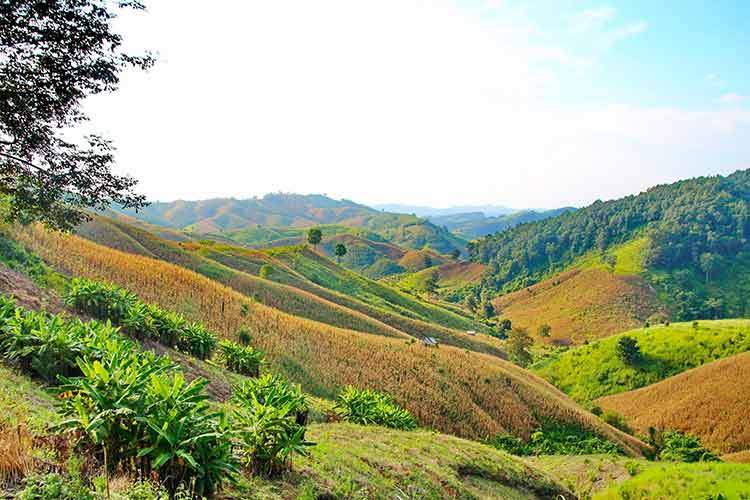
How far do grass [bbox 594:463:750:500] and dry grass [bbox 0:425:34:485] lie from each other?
59.1ft

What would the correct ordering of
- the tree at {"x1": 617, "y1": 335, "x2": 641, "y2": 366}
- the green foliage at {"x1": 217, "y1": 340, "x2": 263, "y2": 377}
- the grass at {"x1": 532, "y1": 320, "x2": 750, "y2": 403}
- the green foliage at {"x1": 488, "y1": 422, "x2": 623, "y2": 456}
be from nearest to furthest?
the green foliage at {"x1": 217, "y1": 340, "x2": 263, "y2": 377} < the green foliage at {"x1": 488, "y1": 422, "x2": 623, "y2": 456} < the grass at {"x1": 532, "y1": 320, "x2": 750, "y2": 403} < the tree at {"x1": 617, "y1": 335, "x2": 641, "y2": 366}

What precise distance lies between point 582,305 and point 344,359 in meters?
104

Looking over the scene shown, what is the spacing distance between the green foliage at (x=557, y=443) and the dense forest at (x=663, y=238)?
3795 inches

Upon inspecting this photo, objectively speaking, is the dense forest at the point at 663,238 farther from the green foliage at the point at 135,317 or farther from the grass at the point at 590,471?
the green foliage at the point at 135,317

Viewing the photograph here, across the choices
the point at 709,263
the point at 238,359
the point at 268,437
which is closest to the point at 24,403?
the point at 268,437

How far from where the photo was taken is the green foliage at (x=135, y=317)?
15391 millimetres

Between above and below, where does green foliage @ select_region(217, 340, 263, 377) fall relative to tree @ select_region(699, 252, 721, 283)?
above

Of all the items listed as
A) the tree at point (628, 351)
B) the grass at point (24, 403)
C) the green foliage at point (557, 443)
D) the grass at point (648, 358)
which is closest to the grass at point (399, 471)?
the grass at point (24, 403)

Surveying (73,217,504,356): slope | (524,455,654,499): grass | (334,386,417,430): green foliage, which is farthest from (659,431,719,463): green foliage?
(73,217,504,356): slope

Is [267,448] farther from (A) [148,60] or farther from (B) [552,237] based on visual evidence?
(B) [552,237]

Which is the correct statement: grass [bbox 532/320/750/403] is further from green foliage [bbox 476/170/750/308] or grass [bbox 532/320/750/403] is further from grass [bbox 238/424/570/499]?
green foliage [bbox 476/170/750/308]

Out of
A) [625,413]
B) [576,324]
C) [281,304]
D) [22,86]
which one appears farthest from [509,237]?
[22,86]

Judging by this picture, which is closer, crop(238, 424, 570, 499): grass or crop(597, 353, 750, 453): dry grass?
crop(238, 424, 570, 499): grass

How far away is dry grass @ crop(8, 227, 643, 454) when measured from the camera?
2533 cm
